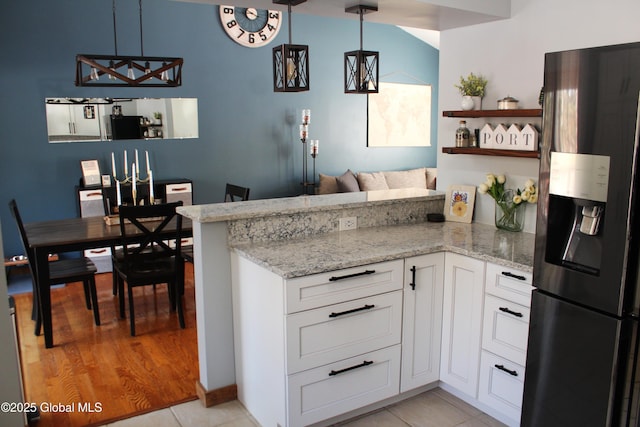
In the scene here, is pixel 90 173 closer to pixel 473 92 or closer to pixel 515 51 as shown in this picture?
pixel 473 92

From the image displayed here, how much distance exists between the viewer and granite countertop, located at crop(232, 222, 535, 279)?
254cm

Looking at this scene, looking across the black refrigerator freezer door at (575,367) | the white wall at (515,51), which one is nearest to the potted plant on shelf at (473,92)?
the white wall at (515,51)

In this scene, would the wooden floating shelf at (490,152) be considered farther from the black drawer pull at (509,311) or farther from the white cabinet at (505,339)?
the black drawer pull at (509,311)

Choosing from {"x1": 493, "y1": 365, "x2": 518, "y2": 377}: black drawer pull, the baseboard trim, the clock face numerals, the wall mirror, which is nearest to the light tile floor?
the baseboard trim

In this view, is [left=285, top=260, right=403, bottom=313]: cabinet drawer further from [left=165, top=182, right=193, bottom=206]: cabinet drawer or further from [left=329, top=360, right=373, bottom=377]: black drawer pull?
[left=165, top=182, right=193, bottom=206]: cabinet drawer

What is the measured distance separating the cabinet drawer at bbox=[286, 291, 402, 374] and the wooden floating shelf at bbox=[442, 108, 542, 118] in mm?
1227

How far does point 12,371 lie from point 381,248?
1720 mm

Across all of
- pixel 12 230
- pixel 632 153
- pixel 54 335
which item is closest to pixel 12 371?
pixel 54 335

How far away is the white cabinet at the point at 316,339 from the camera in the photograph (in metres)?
2.48

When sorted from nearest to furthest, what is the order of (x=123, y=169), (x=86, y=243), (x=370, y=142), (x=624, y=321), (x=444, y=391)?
1. (x=624, y=321)
2. (x=444, y=391)
3. (x=86, y=243)
4. (x=123, y=169)
5. (x=370, y=142)

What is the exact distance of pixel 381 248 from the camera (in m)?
2.81

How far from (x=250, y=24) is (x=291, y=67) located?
150 inches

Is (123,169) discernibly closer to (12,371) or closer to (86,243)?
(86,243)

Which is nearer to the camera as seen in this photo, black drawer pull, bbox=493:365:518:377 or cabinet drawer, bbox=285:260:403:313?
cabinet drawer, bbox=285:260:403:313
